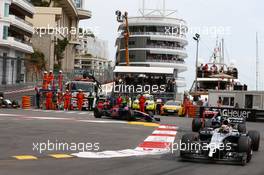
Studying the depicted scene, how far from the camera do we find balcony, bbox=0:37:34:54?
183ft

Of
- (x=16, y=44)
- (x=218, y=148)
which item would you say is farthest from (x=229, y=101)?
(x=218, y=148)

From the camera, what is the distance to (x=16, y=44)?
58.9m

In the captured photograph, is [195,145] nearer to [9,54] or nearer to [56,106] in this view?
[56,106]

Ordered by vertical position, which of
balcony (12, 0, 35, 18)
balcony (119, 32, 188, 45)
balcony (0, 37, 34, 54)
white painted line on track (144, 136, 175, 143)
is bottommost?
white painted line on track (144, 136, 175, 143)

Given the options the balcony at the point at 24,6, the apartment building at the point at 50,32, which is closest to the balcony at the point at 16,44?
the balcony at the point at 24,6

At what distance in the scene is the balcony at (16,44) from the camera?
183ft

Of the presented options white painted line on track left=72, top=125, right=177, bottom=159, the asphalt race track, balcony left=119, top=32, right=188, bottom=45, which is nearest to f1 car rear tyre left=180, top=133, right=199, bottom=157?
the asphalt race track

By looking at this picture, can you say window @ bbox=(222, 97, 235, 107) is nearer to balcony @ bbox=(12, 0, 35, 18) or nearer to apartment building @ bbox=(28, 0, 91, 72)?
apartment building @ bbox=(28, 0, 91, 72)

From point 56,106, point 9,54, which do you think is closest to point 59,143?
point 56,106

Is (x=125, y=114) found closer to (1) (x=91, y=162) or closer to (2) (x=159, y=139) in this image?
(2) (x=159, y=139)

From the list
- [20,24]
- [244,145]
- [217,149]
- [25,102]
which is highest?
[20,24]

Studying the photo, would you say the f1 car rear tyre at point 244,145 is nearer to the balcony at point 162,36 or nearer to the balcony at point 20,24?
the balcony at point 20,24

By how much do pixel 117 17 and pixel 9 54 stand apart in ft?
82.7

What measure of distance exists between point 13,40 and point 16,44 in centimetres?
113
